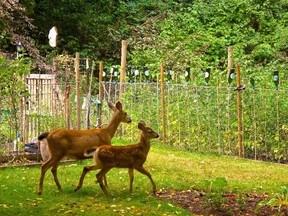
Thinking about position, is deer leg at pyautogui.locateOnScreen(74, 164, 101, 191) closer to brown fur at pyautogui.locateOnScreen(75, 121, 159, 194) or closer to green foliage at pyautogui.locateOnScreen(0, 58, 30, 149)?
brown fur at pyautogui.locateOnScreen(75, 121, 159, 194)

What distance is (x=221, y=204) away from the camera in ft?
32.9

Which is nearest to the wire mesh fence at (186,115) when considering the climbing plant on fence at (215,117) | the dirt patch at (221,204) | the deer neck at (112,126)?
the climbing plant on fence at (215,117)

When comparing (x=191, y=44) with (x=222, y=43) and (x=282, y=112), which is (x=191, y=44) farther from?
(x=282, y=112)

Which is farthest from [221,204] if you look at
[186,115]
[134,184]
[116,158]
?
[186,115]

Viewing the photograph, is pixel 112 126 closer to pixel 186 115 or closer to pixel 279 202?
pixel 279 202

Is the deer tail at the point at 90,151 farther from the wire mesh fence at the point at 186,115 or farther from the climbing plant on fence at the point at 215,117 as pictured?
the climbing plant on fence at the point at 215,117

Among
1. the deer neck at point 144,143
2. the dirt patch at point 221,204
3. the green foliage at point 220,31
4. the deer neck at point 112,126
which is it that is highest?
the green foliage at point 220,31

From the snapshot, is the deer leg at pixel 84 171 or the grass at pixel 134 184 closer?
the grass at pixel 134 184

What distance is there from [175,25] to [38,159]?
1444cm

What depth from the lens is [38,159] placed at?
14.5 metres

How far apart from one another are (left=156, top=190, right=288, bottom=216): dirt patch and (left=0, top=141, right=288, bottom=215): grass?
0.27m

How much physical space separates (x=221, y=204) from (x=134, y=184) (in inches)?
90.8

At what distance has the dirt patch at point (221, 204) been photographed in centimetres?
983

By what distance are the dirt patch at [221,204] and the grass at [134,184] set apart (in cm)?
27
